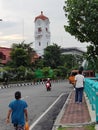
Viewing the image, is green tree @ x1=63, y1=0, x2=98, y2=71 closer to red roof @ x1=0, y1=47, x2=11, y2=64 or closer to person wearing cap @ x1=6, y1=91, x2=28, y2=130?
person wearing cap @ x1=6, y1=91, x2=28, y2=130

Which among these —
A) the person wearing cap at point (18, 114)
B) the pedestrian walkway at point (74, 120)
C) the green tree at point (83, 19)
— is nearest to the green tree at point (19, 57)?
the green tree at point (83, 19)

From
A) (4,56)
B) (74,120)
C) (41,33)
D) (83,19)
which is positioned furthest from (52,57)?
(74,120)

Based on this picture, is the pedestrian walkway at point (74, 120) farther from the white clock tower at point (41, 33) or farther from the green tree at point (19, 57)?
the white clock tower at point (41, 33)

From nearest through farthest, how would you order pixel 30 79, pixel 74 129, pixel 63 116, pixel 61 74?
pixel 74 129
pixel 63 116
pixel 30 79
pixel 61 74

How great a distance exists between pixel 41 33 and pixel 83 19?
112352 millimetres

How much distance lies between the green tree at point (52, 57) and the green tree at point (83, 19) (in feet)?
241

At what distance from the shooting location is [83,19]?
111 feet

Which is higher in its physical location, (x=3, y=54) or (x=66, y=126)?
(x=3, y=54)

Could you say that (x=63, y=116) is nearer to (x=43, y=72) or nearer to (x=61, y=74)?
(x=43, y=72)

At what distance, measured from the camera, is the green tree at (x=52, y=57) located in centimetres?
10925

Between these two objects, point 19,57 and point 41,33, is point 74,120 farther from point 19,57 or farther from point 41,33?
point 41,33

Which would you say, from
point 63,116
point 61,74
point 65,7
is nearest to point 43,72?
point 61,74

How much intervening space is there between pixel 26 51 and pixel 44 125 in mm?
68925

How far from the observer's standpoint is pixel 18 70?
7588cm
